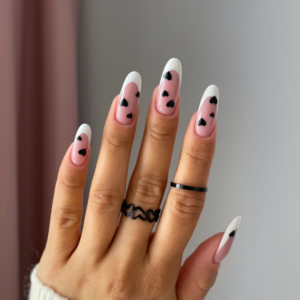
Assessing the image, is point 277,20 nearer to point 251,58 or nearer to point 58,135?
point 251,58

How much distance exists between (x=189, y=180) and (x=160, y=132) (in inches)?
4.8

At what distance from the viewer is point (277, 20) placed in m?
0.94

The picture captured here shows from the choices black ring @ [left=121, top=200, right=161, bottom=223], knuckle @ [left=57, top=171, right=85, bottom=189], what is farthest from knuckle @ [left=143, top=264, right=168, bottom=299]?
knuckle @ [left=57, top=171, right=85, bottom=189]

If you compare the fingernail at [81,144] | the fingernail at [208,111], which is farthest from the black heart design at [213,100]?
the fingernail at [81,144]

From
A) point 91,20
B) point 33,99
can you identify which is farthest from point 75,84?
point 91,20

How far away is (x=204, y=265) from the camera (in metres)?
0.71

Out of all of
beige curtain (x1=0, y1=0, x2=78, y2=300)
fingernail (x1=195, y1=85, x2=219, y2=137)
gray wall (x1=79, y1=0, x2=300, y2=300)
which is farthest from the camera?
gray wall (x1=79, y1=0, x2=300, y2=300)

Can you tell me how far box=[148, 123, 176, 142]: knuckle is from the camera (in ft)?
2.09

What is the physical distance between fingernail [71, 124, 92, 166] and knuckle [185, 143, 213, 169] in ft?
0.72

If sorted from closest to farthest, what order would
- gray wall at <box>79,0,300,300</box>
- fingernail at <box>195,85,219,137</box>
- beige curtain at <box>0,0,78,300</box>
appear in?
fingernail at <box>195,85,219,137</box>
beige curtain at <box>0,0,78,300</box>
gray wall at <box>79,0,300,300</box>

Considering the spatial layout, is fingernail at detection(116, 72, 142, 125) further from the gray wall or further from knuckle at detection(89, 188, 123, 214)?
the gray wall

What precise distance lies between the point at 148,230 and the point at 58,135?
46cm

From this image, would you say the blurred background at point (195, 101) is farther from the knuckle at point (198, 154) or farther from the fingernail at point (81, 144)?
the knuckle at point (198, 154)

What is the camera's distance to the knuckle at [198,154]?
629mm
